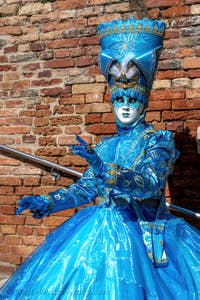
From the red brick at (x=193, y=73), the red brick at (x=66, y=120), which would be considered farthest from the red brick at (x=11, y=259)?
Answer: the red brick at (x=193, y=73)

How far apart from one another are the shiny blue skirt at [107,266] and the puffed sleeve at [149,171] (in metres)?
0.20

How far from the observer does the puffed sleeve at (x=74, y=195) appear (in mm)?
2580

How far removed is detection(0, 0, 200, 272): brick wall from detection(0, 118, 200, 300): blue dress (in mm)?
1236

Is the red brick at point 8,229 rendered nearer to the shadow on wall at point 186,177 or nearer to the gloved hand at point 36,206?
the shadow on wall at point 186,177

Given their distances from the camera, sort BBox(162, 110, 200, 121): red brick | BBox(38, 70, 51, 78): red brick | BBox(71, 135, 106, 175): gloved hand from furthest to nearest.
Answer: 1. BBox(38, 70, 51, 78): red brick
2. BBox(162, 110, 200, 121): red brick
3. BBox(71, 135, 106, 175): gloved hand

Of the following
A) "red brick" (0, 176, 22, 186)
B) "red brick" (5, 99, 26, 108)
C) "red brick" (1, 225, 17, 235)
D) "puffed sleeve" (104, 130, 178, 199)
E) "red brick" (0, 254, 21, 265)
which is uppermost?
"red brick" (5, 99, 26, 108)

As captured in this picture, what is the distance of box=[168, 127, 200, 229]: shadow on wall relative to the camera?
3.75 metres

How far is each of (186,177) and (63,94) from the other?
1.14m

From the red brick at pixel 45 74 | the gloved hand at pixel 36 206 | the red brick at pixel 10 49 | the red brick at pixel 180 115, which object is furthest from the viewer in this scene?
the red brick at pixel 10 49

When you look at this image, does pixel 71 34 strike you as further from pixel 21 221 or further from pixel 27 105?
pixel 21 221

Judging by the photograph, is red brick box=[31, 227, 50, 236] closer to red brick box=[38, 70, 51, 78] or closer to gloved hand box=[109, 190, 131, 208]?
red brick box=[38, 70, 51, 78]

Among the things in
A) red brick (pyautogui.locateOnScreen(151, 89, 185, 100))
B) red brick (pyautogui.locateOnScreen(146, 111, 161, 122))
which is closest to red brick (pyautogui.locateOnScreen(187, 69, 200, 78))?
red brick (pyautogui.locateOnScreen(151, 89, 185, 100))

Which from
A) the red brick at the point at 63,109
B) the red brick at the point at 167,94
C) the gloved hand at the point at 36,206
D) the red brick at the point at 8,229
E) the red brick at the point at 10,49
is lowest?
the red brick at the point at 8,229

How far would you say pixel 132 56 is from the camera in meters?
2.59
